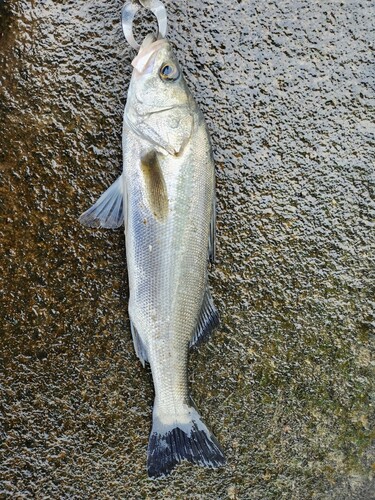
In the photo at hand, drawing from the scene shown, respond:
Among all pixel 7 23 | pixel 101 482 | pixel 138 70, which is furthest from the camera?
pixel 101 482

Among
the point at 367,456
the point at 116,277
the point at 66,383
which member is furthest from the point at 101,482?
the point at 367,456

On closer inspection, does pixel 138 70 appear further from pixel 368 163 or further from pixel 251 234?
pixel 368 163

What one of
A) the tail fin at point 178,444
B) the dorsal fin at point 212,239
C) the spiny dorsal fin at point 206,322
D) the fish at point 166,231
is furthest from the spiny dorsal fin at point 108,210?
the tail fin at point 178,444

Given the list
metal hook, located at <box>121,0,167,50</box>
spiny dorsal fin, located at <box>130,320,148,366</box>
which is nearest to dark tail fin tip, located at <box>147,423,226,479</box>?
spiny dorsal fin, located at <box>130,320,148,366</box>

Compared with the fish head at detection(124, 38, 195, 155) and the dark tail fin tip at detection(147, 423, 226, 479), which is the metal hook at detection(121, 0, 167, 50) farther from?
the dark tail fin tip at detection(147, 423, 226, 479)

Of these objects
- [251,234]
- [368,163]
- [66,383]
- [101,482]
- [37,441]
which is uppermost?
[368,163]

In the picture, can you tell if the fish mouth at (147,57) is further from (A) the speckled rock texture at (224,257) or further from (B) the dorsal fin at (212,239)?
(B) the dorsal fin at (212,239)

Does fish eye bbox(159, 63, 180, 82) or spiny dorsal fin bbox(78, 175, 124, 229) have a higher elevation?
fish eye bbox(159, 63, 180, 82)
